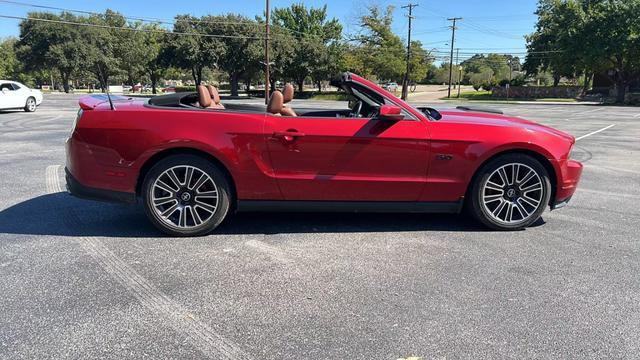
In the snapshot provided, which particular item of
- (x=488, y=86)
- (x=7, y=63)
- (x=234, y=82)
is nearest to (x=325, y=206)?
(x=234, y=82)

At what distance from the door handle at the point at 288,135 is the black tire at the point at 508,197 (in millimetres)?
1771

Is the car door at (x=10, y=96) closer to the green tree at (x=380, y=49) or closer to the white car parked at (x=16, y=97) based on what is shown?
the white car parked at (x=16, y=97)

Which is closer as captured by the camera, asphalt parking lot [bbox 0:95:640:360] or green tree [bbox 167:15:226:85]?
asphalt parking lot [bbox 0:95:640:360]

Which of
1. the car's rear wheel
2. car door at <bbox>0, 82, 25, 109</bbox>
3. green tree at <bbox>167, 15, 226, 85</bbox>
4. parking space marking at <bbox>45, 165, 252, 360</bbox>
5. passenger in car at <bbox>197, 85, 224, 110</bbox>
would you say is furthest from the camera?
green tree at <bbox>167, 15, 226, 85</bbox>

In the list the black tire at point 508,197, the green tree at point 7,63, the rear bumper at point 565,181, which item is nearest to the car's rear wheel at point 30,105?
the black tire at point 508,197

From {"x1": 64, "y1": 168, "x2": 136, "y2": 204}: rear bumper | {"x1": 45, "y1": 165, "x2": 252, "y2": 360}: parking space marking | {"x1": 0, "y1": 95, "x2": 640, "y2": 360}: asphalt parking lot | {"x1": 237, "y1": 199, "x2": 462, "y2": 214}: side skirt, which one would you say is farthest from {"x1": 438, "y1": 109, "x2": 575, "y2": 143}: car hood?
{"x1": 64, "y1": 168, "x2": 136, "y2": 204}: rear bumper

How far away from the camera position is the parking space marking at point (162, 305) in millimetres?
2592

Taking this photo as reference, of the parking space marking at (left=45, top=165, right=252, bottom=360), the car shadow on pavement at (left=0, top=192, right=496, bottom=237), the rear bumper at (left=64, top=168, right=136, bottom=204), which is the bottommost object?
the parking space marking at (left=45, top=165, right=252, bottom=360)

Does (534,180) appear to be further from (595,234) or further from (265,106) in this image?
(265,106)

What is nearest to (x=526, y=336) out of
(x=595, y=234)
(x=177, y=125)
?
(x=595, y=234)

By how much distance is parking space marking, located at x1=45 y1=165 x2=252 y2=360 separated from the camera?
259 centimetres

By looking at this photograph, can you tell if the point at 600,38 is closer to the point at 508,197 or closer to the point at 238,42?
the point at 238,42

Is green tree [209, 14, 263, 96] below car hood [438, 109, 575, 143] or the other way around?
the other way around

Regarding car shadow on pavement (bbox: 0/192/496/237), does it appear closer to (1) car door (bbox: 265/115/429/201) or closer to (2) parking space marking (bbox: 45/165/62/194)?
(1) car door (bbox: 265/115/429/201)
